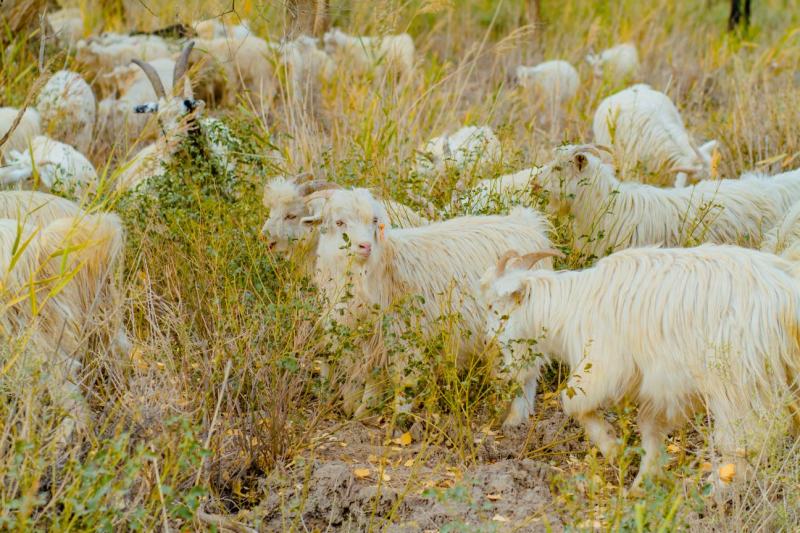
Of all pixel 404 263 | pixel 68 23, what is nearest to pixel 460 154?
pixel 404 263

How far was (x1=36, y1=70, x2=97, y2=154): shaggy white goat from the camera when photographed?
8.40m

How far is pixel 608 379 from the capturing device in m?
4.07

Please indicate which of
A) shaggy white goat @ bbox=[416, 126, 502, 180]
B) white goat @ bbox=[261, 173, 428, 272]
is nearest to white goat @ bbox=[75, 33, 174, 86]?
shaggy white goat @ bbox=[416, 126, 502, 180]

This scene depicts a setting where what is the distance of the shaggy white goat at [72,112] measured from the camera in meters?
8.40

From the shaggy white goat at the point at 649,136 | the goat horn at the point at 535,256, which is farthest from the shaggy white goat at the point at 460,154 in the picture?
the goat horn at the point at 535,256

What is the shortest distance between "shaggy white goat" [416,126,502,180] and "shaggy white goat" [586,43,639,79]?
332cm

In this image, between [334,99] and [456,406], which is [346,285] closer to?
[456,406]

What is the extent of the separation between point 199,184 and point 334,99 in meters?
2.05

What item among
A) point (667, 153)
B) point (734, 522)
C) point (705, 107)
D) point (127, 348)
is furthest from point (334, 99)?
point (734, 522)

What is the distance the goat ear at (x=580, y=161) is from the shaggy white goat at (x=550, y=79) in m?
4.13

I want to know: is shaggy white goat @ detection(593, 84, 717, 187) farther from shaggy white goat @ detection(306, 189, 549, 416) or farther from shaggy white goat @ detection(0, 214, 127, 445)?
shaggy white goat @ detection(0, 214, 127, 445)

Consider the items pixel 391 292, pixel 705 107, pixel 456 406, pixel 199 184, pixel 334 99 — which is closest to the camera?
pixel 456 406

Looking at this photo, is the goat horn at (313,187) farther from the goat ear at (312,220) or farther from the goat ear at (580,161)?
the goat ear at (580,161)

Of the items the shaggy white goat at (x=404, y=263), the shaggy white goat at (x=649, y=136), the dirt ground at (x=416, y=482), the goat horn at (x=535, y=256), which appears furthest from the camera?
the shaggy white goat at (x=649, y=136)
